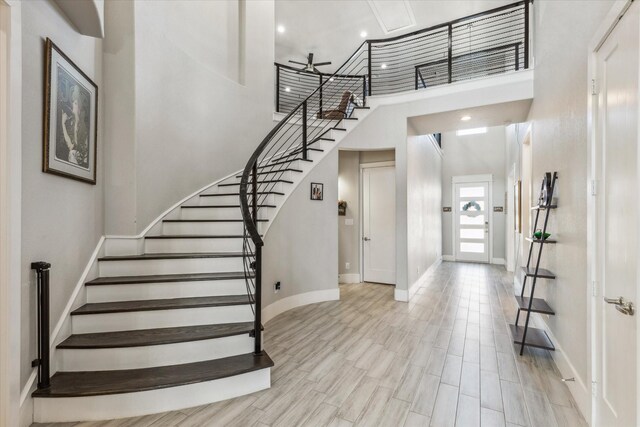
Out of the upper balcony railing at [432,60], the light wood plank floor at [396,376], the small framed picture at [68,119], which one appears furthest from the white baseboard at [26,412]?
the upper balcony railing at [432,60]

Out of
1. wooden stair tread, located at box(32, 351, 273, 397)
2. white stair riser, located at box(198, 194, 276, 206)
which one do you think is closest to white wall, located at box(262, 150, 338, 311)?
white stair riser, located at box(198, 194, 276, 206)

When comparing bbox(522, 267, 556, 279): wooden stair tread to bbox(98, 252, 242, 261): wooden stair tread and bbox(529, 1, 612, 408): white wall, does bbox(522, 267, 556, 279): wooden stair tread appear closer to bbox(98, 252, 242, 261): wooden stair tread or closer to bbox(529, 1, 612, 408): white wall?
bbox(529, 1, 612, 408): white wall

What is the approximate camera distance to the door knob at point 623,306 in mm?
1371

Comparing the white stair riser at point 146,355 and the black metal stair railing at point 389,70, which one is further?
the black metal stair railing at point 389,70

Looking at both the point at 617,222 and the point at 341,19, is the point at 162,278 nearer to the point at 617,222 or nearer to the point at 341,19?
the point at 617,222

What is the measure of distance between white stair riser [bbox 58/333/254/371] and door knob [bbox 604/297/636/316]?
94.2 inches

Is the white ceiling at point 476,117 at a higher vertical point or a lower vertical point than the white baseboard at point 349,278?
higher

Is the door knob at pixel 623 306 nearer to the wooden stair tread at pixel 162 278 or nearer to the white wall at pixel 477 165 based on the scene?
the wooden stair tread at pixel 162 278

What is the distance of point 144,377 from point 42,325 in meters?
0.71

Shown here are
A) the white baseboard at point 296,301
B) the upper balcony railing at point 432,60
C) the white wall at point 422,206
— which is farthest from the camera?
the upper balcony railing at point 432,60

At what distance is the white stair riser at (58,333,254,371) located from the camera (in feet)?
6.74

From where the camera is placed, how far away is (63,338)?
2.14 metres

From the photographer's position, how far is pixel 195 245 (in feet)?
10.5

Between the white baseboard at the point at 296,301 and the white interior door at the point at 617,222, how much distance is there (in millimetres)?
3040
